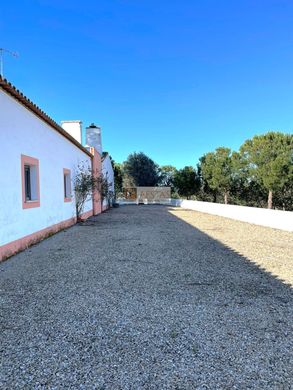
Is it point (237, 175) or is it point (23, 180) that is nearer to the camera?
point (23, 180)

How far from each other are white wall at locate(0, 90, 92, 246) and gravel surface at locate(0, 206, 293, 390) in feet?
4.40

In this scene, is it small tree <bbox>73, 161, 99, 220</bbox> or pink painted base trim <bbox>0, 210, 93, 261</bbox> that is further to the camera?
small tree <bbox>73, 161, 99, 220</bbox>

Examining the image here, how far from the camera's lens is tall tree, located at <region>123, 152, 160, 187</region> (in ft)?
148

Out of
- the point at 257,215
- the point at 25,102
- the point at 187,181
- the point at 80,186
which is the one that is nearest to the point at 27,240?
the point at 25,102

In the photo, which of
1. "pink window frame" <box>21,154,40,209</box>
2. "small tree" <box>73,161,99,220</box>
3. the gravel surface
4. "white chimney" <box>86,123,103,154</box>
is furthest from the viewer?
"white chimney" <box>86,123,103,154</box>

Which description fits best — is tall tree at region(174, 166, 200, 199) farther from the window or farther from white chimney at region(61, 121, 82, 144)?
the window

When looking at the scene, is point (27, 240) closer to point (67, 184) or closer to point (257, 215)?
point (67, 184)

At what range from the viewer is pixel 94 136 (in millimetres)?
22828

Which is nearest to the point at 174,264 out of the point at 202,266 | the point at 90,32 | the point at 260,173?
the point at 202,266

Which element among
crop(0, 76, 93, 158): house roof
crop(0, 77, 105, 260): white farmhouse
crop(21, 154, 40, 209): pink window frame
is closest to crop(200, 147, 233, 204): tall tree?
crop(0, 77, 105, 260): white farmhouse

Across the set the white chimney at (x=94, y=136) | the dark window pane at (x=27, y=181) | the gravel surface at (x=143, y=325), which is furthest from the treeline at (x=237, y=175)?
the gravel surface at (x=143, y=325)

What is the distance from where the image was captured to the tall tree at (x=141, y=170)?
148 feet

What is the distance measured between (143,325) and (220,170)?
108 feet

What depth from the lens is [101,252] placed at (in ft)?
23.7
